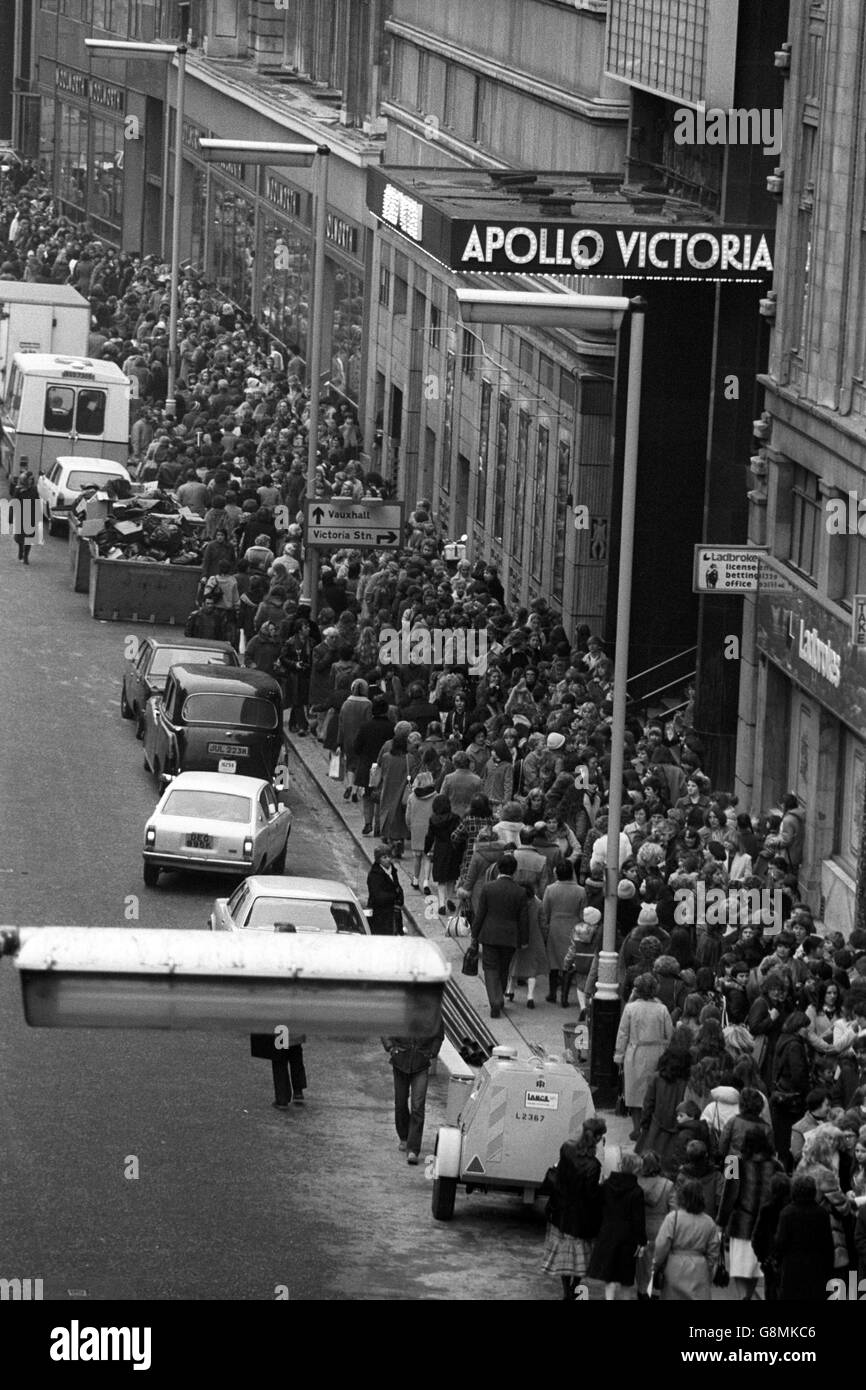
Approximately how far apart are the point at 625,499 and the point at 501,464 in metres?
20.7

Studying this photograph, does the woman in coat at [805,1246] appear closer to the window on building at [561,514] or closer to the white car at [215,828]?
the white car at [215,828]

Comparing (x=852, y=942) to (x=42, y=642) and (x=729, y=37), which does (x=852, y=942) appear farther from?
(x=42, y=642)

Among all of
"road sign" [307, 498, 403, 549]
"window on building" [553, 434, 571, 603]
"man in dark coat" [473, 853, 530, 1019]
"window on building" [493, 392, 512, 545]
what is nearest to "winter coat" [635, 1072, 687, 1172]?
"man in dark coat" [473, 853, 530, 1019]

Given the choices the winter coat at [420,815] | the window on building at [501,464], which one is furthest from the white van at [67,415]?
the winter coat at [420,815]

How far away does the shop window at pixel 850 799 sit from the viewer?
A: 2838 cm

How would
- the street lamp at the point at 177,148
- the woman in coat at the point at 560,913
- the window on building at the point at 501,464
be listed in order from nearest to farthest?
1. the woman in coat at the point at 560,913
2. the window on building at the point at 501,464
3. the street lamp at the point at 177,148

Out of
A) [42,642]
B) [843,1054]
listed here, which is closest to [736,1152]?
[843,1054]

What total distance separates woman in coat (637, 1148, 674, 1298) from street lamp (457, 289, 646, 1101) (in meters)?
5.13

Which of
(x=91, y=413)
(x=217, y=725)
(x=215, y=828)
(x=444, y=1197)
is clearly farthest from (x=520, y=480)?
(x=444, y=1197)

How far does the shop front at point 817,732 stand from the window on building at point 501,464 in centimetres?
1377

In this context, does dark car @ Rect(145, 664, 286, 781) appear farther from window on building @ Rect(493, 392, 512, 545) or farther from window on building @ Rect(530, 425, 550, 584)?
window on building @ Rect(493, 392, 512, 545)

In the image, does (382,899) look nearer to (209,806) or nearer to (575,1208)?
(209,806)
